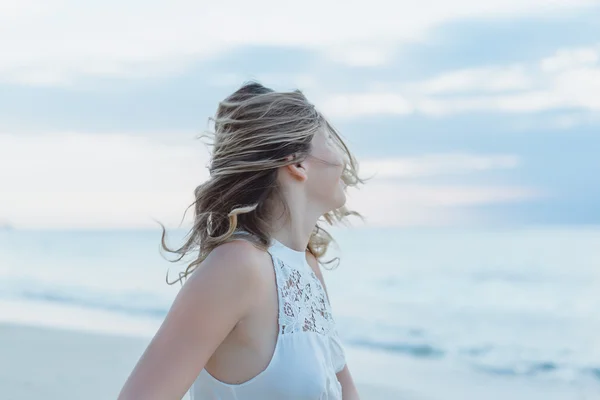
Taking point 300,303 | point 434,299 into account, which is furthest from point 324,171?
point 434,299

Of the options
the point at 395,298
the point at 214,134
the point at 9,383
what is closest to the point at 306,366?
the point at 214,134

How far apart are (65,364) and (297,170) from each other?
7.81 metres

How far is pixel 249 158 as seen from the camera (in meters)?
2.27

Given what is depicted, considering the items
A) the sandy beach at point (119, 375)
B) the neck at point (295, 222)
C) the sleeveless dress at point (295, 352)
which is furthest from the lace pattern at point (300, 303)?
the sandy beach at point (119, 375)

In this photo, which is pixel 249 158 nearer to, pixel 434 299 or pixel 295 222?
pixel 295 222

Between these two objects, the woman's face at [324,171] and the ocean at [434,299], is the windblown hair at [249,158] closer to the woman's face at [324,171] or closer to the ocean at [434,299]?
the woman's face at [324,171]

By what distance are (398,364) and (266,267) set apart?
29.0 ft

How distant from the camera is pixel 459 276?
22.3 m

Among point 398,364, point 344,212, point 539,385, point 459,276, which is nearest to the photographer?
point 344,212

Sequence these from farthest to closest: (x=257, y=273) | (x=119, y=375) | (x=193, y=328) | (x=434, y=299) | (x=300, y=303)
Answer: (x=434, y=299) < (x=119, y=375) < (x=300, y=303) < (x=257, y=273) < (x=193, y=328)

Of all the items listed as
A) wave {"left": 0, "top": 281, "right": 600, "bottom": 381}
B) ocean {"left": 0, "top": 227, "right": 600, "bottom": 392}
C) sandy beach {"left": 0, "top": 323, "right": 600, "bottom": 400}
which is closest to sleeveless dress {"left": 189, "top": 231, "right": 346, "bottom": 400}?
ocean {"left": 0, "top": 227, "right": 600, "bottom": 392}

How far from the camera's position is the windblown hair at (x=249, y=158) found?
2.26 m

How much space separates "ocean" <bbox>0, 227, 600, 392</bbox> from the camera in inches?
479

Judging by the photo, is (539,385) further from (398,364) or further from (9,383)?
(9,383)
